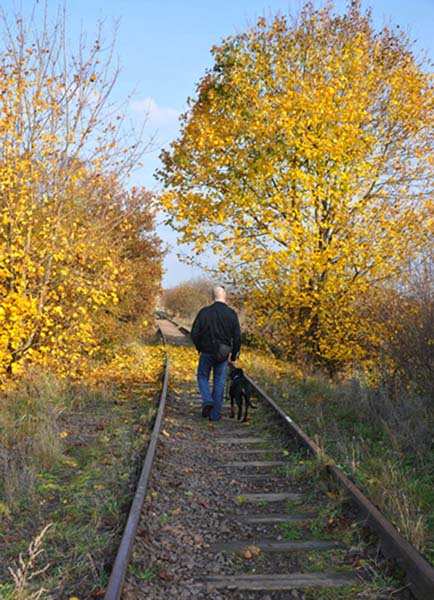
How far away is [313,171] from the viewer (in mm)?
13023

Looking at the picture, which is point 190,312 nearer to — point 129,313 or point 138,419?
point 129,313

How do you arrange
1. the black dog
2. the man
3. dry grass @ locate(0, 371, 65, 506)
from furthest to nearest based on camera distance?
1. the man
2. the black dog
3. dry grass @ locate(0, 371, 65, 506)

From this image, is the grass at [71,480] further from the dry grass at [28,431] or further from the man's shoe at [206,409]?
the man's shoe at [206,409]

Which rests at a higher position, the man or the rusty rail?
the man

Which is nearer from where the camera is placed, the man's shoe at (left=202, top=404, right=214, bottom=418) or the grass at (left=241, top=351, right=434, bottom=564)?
the grass at (left=241, top=351, right=434, bottom=564)

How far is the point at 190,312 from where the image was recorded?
41438 mm

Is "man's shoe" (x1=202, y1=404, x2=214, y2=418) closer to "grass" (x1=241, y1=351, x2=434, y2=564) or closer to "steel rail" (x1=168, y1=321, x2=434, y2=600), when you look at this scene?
"grass" (x1=241, y1=351, x2=434, y2=564)

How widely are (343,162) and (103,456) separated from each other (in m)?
9.15

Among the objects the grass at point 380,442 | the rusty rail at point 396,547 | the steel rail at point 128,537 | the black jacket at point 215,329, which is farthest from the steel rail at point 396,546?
the black jacket at point 215,329

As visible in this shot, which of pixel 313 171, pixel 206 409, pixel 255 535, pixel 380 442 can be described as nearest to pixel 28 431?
pixel 206 409

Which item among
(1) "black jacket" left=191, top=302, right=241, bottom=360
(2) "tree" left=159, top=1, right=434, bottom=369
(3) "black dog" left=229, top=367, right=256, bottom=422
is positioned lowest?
(3) "black dog" left=229, top=367, right=256, bottom=422

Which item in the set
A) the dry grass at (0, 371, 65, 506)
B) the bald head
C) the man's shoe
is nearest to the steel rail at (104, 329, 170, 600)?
the dry grass at (0, 371, 65, 506)

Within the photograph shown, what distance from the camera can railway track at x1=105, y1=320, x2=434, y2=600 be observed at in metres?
3.58

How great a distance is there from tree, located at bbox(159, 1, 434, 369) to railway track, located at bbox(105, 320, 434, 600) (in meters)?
6.12
